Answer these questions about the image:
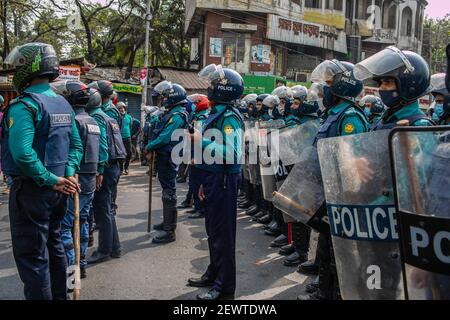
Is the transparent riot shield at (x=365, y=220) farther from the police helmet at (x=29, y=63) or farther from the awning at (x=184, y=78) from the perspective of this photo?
the awning at (x=184, y=78)

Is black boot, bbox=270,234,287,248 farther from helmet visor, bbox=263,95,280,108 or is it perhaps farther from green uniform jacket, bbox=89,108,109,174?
helmet visor, bbox=263,95,280,108

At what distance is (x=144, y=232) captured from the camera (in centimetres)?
779

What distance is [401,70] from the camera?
11.1ft

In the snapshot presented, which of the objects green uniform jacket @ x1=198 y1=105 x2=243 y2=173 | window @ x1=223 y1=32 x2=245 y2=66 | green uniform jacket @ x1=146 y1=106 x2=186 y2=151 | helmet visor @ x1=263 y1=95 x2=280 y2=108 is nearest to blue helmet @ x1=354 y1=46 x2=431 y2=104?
green uniform jacket @ x1=198 y1=105 x2=243 y2=173

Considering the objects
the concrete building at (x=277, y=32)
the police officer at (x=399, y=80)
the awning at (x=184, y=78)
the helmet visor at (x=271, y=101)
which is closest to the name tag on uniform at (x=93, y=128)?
the police officer at (x=399, y=80)

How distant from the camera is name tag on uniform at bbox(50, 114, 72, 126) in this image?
3889 millimetres

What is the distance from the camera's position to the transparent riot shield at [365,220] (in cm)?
256

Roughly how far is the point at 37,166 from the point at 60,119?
449mm

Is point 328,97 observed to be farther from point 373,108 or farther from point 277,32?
point 277,32

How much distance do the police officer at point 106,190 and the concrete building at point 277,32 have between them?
25.0 meters

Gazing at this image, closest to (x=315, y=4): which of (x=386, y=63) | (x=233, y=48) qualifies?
(x=233, y=48)

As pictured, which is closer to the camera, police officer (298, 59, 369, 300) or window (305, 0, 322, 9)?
police officer (298, 59, 369, 300)

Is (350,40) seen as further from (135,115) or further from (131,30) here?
(135,115)

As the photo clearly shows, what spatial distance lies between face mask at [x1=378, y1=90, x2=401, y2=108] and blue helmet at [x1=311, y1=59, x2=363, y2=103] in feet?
A: 3.19
